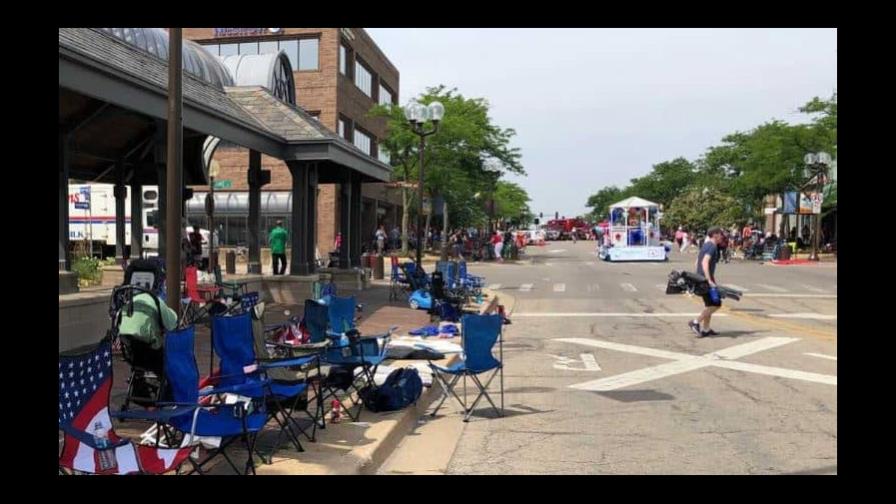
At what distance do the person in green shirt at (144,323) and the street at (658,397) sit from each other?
2017mm

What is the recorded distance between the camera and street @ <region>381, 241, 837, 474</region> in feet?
18.9

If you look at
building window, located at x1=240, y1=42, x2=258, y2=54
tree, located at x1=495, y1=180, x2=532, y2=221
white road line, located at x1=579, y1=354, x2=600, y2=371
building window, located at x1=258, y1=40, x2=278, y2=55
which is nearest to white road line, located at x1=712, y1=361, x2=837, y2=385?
white road line, located at x1=579, y1=354, x2=600, y2=371

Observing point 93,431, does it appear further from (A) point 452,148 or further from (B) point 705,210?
(B) point 705,210

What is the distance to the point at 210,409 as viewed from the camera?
5297mm

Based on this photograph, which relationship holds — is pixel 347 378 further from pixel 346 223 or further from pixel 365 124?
pixel 365 124

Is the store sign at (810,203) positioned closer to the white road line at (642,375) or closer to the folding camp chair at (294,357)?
A: the white road line at (642,375)

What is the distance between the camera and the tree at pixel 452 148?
39.4 meters

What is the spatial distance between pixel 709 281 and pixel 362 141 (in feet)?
132

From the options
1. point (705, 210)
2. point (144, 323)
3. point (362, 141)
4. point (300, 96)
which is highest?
point (300, 96)

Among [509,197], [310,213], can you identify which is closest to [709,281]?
[310,213]

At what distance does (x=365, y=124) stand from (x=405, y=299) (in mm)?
34123

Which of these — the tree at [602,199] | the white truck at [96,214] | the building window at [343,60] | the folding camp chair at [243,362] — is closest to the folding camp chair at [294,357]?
the folding camp chair at [243,362]

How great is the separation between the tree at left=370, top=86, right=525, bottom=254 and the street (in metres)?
23.3
